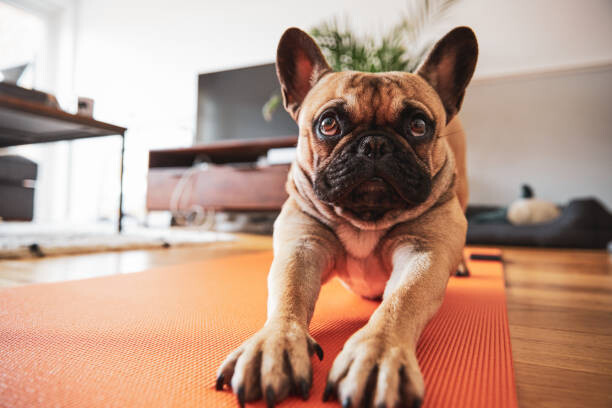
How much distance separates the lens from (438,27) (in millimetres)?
4492

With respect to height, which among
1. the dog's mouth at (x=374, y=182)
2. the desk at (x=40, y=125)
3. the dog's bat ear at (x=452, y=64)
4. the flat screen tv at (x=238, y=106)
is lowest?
the dog's mouth at (x=374, y=182)

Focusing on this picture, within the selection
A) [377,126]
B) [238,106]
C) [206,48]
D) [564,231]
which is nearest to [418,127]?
[377,126]

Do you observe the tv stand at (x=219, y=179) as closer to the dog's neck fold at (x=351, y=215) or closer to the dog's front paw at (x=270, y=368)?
the dog's neck fold at (x=351, y=215)

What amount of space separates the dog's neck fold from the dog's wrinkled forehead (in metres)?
0.14

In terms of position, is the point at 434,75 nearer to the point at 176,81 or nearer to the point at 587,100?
the point at 587,100

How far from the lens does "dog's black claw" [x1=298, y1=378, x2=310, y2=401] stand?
0.53 metres

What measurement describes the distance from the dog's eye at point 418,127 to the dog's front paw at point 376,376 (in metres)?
0.56

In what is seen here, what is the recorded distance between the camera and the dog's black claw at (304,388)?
20.8 inches

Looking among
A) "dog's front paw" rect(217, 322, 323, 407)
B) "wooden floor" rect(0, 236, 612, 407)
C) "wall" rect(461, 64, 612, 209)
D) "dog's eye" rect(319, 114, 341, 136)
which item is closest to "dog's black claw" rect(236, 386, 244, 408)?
"dog's front paw" rect(217, 322, 323, 407)

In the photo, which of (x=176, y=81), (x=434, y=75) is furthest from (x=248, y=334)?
(x=176, y=81)

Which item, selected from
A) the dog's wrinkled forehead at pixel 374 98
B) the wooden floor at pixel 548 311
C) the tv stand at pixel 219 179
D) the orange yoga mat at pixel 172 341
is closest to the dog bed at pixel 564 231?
the wooden floor at pixel 548 311

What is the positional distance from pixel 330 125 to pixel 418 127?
0.22 metres

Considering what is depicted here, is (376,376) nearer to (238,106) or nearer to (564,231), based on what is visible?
(564,231)

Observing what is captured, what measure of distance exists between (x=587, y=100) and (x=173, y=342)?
17.3 feet
